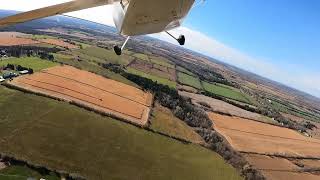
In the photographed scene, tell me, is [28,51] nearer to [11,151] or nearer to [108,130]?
[108,130]

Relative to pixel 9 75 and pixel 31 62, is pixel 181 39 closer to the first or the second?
pixel 9 75

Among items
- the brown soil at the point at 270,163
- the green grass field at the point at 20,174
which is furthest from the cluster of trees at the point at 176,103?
the green grass field at the point at 20,174

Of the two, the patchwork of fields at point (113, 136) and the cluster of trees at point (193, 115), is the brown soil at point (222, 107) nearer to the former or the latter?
the patchwork of fields at point (113, 136)

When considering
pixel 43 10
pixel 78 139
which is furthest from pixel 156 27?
pixel 78 139

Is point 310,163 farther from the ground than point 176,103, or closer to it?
closer to it

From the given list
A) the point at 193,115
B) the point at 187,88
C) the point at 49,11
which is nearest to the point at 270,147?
the point at 193,115

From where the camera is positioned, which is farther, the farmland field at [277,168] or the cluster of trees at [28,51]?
the cluster of trees at [28,51]
